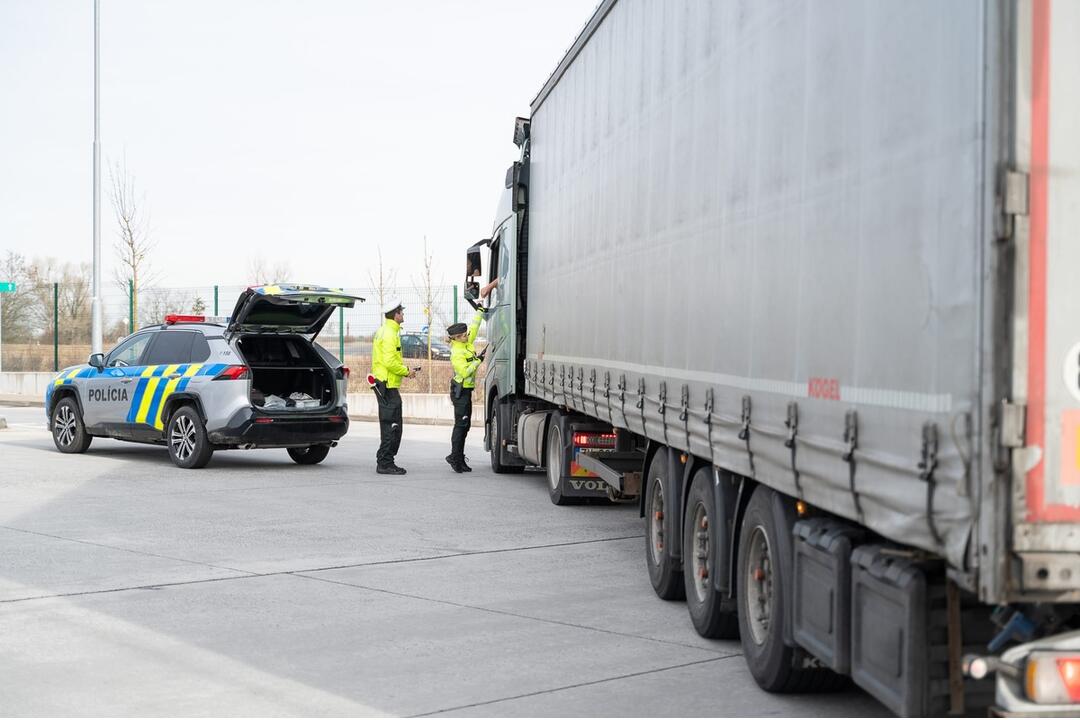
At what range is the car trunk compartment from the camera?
595 inches

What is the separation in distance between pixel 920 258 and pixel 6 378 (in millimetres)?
33447

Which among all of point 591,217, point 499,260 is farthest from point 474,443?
point 591,217

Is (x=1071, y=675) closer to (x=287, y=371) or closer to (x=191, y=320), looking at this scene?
(x=287, y=371)

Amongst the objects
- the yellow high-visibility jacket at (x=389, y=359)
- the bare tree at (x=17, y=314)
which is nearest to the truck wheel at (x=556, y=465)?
the yellow high-visibility jacket at (x=389, y=359)

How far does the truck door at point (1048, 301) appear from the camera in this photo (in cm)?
355

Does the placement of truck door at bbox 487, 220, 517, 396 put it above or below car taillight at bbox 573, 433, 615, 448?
above

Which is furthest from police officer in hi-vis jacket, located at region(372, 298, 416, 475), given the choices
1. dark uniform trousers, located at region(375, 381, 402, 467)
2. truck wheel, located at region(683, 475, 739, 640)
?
truck wheel, located at region(683, 475, 739, 640)

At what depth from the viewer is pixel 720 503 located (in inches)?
253

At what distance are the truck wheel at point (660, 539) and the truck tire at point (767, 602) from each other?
1546 mm

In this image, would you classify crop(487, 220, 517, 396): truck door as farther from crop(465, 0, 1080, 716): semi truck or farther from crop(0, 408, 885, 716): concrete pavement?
crop(465, 0, 1080, 716): semi truck

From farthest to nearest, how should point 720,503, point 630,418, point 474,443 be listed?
point 474,443, point 630,418, point 720,503

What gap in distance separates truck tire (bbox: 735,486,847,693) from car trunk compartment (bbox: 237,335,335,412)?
9764 millimetres

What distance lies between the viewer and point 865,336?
4.41m

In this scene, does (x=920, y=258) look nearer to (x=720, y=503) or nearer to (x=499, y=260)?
(x=720, y=503)
